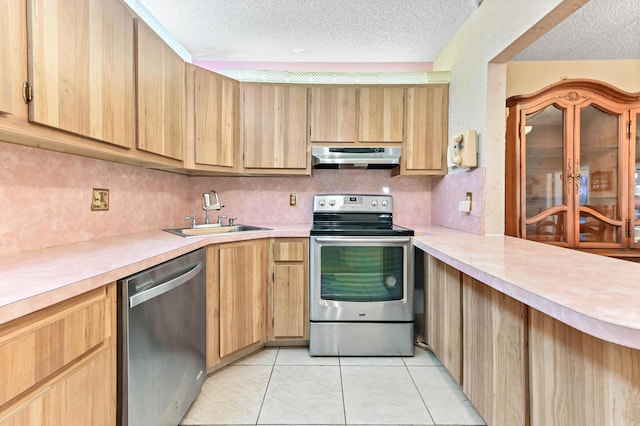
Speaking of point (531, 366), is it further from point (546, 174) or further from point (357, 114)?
point (357, 114)

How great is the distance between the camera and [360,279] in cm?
211

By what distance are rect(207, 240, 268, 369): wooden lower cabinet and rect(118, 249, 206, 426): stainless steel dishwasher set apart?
123 millimetres

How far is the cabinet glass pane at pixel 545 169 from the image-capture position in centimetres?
220

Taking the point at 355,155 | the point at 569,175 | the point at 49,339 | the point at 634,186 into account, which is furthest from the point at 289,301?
the point at 634,186

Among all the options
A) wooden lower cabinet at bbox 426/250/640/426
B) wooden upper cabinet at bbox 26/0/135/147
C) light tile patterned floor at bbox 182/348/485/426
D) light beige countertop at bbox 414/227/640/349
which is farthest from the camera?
light tile patterned floor at bbox 182/348/485/426

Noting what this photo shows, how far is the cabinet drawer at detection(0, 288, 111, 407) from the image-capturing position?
25.7 inches

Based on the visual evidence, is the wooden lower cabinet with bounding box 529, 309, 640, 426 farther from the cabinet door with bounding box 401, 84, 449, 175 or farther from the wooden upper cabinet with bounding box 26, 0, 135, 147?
the wooden upper cabinet with bounding box 26, 0, 135, 147

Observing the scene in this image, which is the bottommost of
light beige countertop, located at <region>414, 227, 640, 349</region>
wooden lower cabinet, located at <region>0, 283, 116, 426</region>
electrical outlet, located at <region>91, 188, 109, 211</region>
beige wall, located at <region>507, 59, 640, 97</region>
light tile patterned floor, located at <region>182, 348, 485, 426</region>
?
light tile patterned floor, located at <region>182, 348, 485, 426</region>

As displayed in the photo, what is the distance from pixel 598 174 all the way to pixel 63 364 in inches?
127

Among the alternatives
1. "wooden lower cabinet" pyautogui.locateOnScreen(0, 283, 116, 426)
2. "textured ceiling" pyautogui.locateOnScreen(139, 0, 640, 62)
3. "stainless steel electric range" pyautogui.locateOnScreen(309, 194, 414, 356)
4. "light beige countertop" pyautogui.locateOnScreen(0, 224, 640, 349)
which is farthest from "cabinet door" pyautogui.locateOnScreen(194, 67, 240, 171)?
"wooden lower cabinet" pyautogui.locateOnScreen(0, 283, 116, 426)

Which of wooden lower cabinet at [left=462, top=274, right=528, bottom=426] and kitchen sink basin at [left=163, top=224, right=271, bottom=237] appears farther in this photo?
kitchen sink basin at [left=163, top=224, right=271, bottom=237]

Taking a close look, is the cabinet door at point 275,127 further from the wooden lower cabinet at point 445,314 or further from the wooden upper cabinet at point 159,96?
the wooden lower cabinet at point 445,314

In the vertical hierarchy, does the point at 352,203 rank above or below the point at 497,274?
above

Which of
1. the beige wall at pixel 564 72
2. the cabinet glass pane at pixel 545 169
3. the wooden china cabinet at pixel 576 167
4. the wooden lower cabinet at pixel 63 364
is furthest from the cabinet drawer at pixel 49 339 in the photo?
the beige wall at pixel 564 72
